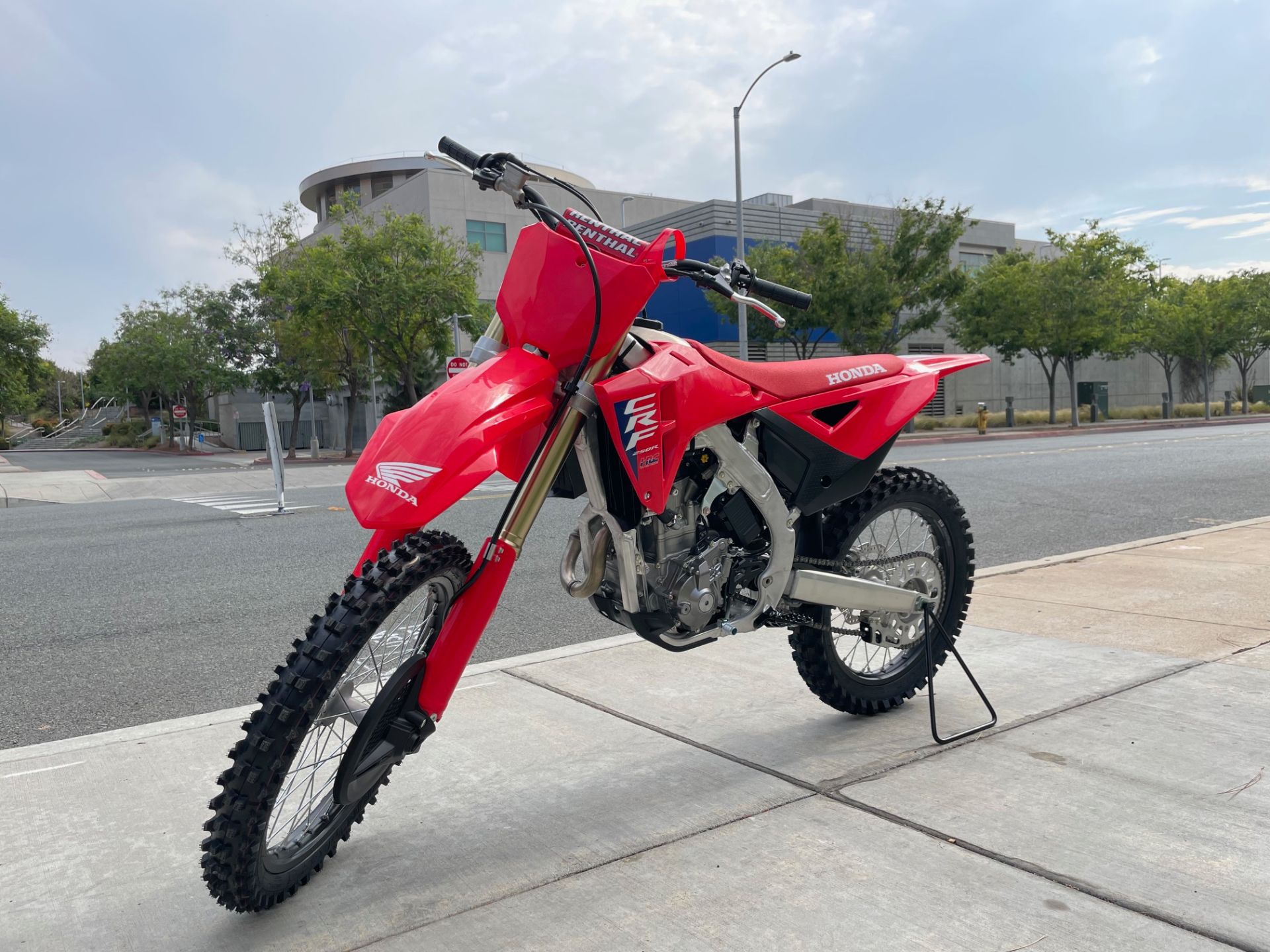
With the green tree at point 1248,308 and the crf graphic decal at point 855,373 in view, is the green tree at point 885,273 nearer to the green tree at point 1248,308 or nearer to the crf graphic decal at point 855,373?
the green tree at point 1248,308

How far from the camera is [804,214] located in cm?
4069

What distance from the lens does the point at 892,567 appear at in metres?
3.77

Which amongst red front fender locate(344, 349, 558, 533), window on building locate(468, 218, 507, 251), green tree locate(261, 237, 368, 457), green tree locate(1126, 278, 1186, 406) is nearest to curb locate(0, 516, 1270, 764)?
red front fender locate(344, 349, 558, 533)

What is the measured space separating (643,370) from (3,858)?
2277 millimetres

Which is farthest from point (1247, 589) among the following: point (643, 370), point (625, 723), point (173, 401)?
point (173, 401)

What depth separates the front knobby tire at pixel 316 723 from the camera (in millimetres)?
2229

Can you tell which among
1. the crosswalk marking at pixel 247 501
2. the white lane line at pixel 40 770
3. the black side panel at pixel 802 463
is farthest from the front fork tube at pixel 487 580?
the crosswalk marking at pixel 247 501

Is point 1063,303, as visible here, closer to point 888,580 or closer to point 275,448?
point 275,448

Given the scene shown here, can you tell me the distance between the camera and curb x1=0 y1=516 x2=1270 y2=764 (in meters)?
3.74

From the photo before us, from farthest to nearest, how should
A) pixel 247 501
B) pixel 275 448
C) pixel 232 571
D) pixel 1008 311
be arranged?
pixel 1008 311
pixel 247 501
pixel 275 448
pixel 232 571

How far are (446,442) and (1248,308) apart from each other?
179ft

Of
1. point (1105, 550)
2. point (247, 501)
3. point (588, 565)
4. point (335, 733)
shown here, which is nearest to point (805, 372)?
point (588, 565)

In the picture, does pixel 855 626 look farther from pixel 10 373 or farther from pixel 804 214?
pixel 10 373

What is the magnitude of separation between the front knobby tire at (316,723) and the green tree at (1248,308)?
54014mm
